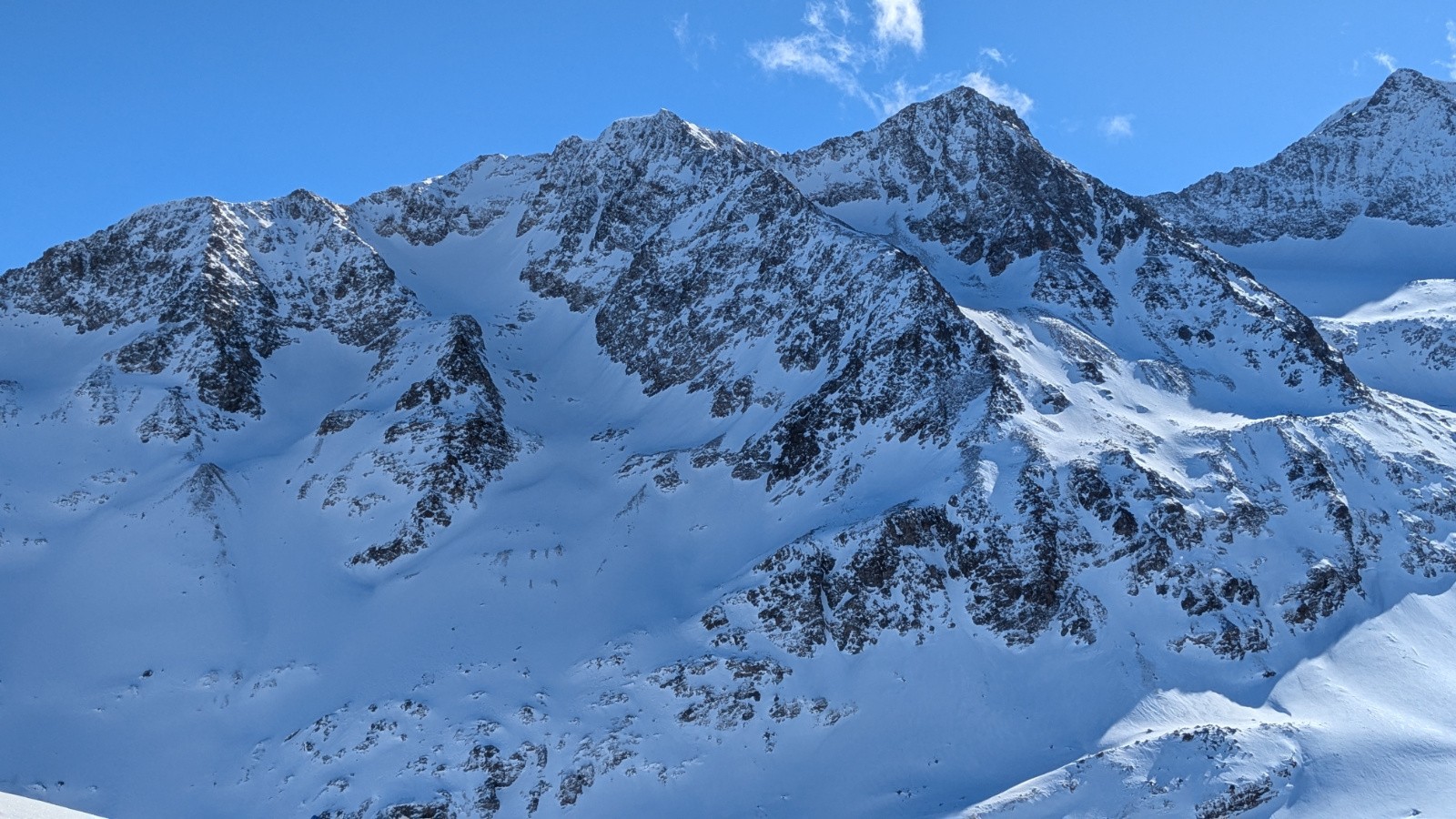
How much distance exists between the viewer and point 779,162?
11875 cm

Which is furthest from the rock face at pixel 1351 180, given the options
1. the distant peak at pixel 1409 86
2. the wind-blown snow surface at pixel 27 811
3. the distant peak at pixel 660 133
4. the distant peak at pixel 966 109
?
the wind-blown snow surface at pixel 27 811

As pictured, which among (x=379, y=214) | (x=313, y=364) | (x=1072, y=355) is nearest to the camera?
(x=1072, y=355)

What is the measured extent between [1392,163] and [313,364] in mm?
130015

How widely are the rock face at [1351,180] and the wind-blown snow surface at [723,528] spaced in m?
35.6

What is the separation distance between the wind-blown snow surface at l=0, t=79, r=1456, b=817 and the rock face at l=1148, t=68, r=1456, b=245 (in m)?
35.6

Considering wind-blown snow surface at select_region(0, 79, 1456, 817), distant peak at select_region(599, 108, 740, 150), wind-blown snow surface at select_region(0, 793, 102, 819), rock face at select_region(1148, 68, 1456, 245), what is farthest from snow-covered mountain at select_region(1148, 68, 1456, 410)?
wind-blown snow surface at select_region(0, 793, 102, 819)

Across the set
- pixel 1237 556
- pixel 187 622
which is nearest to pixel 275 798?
pixel 187 622

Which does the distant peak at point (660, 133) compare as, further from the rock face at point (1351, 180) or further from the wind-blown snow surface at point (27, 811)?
the wind-blown snow surface at point (27, 811)

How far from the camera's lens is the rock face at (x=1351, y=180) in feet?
402

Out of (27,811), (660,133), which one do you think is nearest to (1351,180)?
(660,133)

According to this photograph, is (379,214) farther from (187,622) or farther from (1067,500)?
(1067,500)

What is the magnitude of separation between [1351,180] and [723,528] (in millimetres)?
106119

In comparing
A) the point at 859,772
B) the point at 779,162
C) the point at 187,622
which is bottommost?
the point at 859,772

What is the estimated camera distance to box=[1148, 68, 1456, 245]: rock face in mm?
122500
